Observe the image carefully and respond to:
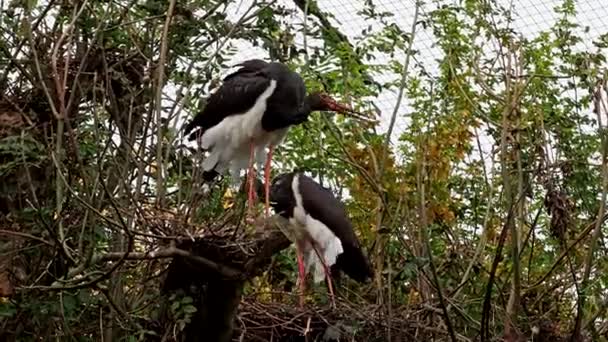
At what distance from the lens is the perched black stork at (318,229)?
656cm

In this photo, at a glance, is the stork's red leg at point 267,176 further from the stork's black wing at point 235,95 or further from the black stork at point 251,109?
the stork's black wing at point 235,95

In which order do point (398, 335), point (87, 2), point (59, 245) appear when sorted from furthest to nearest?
point (398, 335) → point (87, 2) → point (59, 245)

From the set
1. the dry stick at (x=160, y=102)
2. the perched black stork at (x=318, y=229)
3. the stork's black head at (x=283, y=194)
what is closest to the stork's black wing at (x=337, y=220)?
the perched black stork at (x=318, y=229)

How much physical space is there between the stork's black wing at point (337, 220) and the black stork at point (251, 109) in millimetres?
214

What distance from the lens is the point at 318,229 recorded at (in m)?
6.77

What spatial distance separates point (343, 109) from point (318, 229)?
2.02 feet

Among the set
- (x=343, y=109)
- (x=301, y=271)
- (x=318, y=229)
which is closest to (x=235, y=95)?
(x=343, y=109)

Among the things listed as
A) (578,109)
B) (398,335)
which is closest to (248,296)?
(398,335)

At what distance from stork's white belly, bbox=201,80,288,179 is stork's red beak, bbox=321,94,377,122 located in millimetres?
306

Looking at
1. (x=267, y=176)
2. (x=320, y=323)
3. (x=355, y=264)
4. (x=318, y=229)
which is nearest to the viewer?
(x=320, y=323)

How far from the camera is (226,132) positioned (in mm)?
6887

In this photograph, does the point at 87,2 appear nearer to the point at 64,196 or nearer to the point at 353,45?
the point at 64,196

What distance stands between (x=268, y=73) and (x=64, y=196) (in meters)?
1.52

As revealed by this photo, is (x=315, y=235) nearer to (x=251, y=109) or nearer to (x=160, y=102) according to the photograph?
(x=251, y=109)
